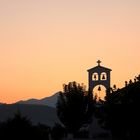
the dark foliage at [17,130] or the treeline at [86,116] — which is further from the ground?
the treeline at [86,116]

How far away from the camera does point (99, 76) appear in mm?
62969

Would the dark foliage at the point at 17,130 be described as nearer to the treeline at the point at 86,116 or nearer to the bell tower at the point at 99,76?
the treeline at the point at 86,116

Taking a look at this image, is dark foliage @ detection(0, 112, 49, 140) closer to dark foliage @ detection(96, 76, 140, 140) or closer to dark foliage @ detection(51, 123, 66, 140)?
dark foliage @ detection(96, 76, 140, 140)

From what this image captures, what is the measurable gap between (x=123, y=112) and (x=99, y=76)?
9.09 meters

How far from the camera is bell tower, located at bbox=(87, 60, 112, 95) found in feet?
205

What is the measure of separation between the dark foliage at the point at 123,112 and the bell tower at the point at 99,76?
2355mm

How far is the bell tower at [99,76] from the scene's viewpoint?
205 feet

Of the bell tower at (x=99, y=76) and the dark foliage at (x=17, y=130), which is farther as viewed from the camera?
the bell tower at (x=99, y=76)

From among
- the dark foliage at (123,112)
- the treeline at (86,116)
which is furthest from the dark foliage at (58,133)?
the dark foliage at (123,112)

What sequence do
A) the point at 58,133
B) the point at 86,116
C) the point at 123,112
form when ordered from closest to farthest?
the point at 123,112 < the point at 86,116 < the point at 58,133

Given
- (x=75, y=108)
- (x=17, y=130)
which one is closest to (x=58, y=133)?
(x=75, y=108)

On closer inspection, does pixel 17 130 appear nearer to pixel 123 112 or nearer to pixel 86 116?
pixel 123 112

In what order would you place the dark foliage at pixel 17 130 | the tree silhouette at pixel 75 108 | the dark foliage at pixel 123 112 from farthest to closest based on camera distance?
the tree silhouette at pixel 75 108 → the dark foliage at pixel 123 112 → the dark foliage at pixel 17 130

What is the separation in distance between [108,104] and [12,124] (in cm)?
1863
